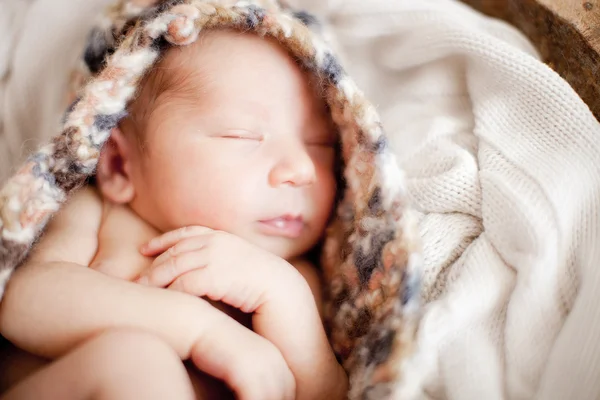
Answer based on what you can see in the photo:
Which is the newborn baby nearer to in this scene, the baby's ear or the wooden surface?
the baby's ear

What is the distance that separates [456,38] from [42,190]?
70 centimetres

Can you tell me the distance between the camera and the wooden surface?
37.3 inches

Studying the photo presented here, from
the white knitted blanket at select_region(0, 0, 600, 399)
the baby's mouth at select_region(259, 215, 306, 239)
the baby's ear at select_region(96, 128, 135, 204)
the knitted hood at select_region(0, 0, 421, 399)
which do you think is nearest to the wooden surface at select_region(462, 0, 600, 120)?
the white knitted blanket at select_region(0, 0, 600, 399)

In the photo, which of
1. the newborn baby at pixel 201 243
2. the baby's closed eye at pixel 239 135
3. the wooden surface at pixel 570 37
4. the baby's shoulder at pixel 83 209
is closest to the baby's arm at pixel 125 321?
the newborn baby at pixel 201 243

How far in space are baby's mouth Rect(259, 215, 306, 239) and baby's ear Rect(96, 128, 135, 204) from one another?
23 cm

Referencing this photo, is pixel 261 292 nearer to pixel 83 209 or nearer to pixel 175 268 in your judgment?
pixel 175 268

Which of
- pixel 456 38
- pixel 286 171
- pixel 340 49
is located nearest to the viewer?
pixel 286 171

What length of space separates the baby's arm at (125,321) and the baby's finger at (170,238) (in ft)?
0.29

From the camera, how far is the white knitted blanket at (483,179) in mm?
762

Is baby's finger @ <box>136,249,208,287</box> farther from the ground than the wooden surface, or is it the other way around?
the wooden surface

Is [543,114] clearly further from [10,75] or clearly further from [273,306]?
[10,75]

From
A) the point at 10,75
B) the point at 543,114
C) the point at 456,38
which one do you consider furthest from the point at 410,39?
the point at 10,75

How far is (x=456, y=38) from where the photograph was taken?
0.99 meters

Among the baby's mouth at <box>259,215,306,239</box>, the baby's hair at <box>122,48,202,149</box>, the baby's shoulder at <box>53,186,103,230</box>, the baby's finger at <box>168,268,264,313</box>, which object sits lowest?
the baby's shoulder at <box>53,186,103,230</box>
